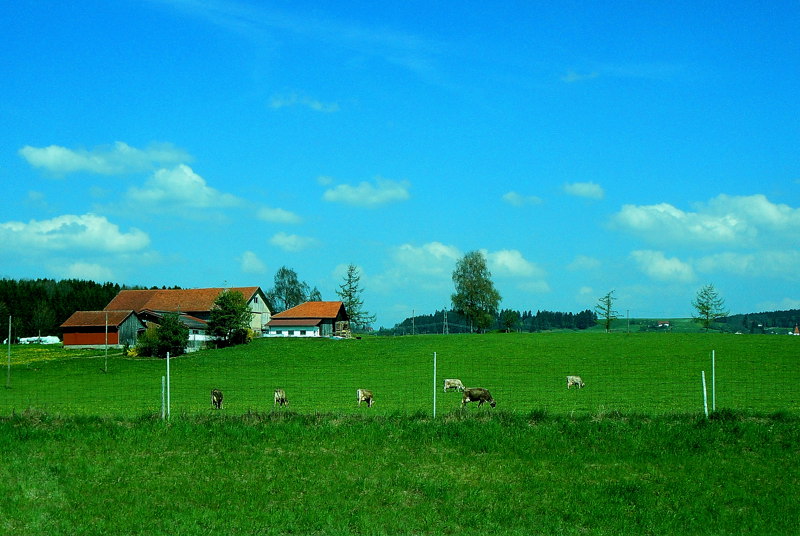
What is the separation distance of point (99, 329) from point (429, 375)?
52.0 meters

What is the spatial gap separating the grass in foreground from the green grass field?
96.9 inches

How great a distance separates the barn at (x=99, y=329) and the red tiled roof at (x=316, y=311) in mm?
28133

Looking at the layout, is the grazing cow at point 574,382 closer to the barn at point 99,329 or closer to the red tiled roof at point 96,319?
the barn at point 99,329

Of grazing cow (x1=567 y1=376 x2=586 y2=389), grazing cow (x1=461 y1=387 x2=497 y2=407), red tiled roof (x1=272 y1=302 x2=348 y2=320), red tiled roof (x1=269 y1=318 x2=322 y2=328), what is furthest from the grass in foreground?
red tiled roof (x1=272 y1=302 x2=348 y2=320)

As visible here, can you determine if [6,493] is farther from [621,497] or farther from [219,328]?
[219,328]

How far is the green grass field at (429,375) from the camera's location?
92.6 ft

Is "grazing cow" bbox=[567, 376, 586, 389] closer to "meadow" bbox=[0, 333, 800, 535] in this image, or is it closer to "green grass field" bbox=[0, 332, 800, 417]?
"green grass field" bbox=[0, 332, 800, 417]

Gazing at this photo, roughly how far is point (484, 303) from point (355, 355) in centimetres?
6160

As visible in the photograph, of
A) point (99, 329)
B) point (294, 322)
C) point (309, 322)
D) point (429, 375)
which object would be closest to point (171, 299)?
point (294, 322)

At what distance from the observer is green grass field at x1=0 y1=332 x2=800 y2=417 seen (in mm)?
28219

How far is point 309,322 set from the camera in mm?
108750

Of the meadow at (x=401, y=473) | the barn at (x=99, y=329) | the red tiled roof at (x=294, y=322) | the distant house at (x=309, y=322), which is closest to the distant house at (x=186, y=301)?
the red tiled roof at (x=294, y=322)

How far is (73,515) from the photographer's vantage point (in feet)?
38.7

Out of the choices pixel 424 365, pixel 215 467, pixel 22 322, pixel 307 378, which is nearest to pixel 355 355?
pixel 424 365
